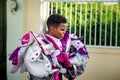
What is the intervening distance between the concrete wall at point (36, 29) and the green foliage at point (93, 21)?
11.7 inches

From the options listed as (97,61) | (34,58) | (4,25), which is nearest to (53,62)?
(34,58)

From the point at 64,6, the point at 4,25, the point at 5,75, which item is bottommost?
the point at 5,75

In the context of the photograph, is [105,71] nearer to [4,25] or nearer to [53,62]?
[4,25]

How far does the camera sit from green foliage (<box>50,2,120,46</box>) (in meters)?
5.80

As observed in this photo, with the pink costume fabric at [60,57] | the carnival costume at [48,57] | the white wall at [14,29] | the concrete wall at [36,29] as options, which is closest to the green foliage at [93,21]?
the concrete wall at [36,29]

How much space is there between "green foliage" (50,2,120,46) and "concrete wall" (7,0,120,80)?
0.30m

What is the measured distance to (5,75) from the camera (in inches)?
243

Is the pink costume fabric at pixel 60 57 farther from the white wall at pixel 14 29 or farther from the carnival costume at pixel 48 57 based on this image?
the white wall at pixel 14 29

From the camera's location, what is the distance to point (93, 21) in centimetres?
587

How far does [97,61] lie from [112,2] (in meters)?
1.20

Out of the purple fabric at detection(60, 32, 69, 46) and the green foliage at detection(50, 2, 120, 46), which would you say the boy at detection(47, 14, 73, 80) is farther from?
the green foliage at detection(50, 2, 120, 46)

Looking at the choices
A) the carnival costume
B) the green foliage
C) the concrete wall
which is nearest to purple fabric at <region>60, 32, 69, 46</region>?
the carnival costume

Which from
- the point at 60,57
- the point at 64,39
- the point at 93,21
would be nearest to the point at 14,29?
the point at 93,21

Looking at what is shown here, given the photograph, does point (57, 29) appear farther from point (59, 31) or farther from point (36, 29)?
point (36, 29)
